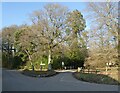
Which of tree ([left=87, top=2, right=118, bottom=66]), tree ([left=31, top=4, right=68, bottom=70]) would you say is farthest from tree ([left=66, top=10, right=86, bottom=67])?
tree ([left=87, top=2, right=118, bottom=66])

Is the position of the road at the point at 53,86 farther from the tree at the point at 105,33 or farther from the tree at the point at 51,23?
the tree at the point at 51,23

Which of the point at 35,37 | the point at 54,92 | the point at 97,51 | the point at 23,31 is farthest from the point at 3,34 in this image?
the point at 54,92

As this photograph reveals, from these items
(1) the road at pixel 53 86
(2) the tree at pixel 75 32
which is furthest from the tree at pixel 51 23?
(1) the road at pixel 53 86

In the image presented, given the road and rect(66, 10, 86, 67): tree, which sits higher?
rect(66, 10, 86, 67): tree

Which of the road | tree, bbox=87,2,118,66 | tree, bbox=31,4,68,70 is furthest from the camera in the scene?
tree, bbox=31,4,68,70

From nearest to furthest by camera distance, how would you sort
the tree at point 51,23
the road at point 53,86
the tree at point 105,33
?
1. the road at point 53,86
2. the tree at point 105,33
3. the tree at point 51,23

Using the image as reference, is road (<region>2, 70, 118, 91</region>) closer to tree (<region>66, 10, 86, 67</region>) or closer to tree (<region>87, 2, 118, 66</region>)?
tree (<region>87, 2, 118, 66</region>)

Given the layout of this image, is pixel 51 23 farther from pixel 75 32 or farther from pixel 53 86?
pixel 53 86

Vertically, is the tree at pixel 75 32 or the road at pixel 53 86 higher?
the tree at pixel 75 32

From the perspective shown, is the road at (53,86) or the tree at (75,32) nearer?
the road at (53,86)

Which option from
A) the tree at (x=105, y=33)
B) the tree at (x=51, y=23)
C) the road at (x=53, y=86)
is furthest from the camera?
the tree at (x=51, y=23)

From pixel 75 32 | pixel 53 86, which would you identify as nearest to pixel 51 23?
pixel 75 32

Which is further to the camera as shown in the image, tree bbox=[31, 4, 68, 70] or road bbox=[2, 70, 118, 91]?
tree bbox=[31, 4, 68, 70]

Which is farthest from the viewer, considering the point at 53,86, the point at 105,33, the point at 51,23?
the point at 51,23
